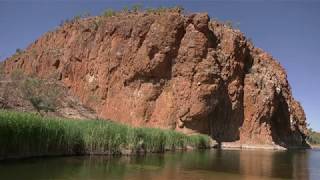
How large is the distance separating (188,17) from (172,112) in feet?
49.6

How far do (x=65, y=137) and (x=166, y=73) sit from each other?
136ft

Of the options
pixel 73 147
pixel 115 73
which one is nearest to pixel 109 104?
pixel 115 73

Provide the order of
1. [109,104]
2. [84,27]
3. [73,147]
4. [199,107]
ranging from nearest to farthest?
[73,147], [199,107], [109,104], [84,27]

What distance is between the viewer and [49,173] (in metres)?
21.2

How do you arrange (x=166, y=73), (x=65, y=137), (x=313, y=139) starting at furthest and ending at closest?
(x=313, y=139) < (x=166, y=73) < (x=65, y=137)

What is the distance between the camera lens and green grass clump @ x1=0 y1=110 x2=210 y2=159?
25000 mm

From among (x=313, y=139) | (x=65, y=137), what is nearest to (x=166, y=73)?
(x=65, y=137)

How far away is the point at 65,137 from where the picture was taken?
98.0 feet

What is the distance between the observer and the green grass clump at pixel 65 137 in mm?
25000

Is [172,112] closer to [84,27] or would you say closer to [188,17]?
[188,17]

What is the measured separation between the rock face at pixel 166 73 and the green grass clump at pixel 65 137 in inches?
1026

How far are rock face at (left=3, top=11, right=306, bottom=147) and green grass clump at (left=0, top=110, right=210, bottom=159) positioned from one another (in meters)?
26.1

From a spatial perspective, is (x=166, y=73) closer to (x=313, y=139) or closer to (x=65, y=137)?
(x=65, y=137)

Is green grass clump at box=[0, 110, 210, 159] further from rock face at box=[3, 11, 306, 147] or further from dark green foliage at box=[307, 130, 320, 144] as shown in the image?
dark green foliage at box=[307, 130, 320, 144]
